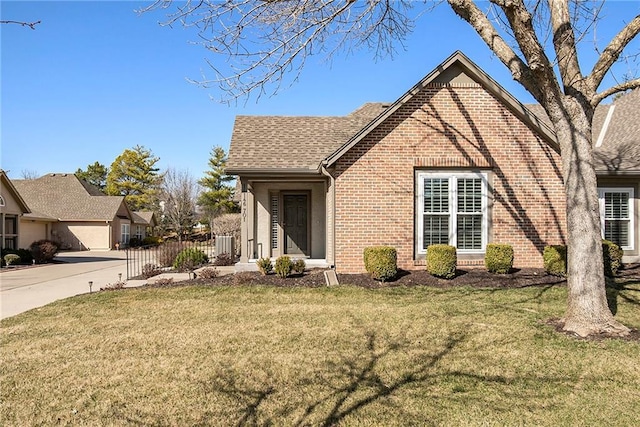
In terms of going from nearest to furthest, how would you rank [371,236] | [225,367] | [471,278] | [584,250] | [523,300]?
[225,367] < [584,250] < [523,300] < [471,278] < [371,236]

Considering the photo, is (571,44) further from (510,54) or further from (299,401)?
(299,401)

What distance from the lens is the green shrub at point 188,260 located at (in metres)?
13.8

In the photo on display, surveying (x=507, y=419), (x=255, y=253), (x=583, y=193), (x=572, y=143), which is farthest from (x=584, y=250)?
(x=255, y=253)

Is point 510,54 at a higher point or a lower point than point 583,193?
higher

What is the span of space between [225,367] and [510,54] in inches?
249

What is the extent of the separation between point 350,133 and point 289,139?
222cm

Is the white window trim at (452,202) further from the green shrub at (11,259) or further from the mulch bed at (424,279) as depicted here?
the green shrub at (11,259)

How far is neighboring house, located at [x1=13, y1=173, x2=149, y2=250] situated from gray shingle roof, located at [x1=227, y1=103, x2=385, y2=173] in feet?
82.6

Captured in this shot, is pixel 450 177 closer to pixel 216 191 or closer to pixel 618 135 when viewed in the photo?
pixel 618 135

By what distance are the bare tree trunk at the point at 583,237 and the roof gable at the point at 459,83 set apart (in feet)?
15.6

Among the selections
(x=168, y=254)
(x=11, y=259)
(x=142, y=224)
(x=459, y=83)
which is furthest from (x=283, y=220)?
(x=142, y=224)

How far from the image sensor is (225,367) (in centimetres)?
509

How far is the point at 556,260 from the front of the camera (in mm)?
10328

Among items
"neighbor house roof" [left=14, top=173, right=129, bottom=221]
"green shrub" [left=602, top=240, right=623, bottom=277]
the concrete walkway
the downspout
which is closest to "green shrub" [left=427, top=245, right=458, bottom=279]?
the downspout
